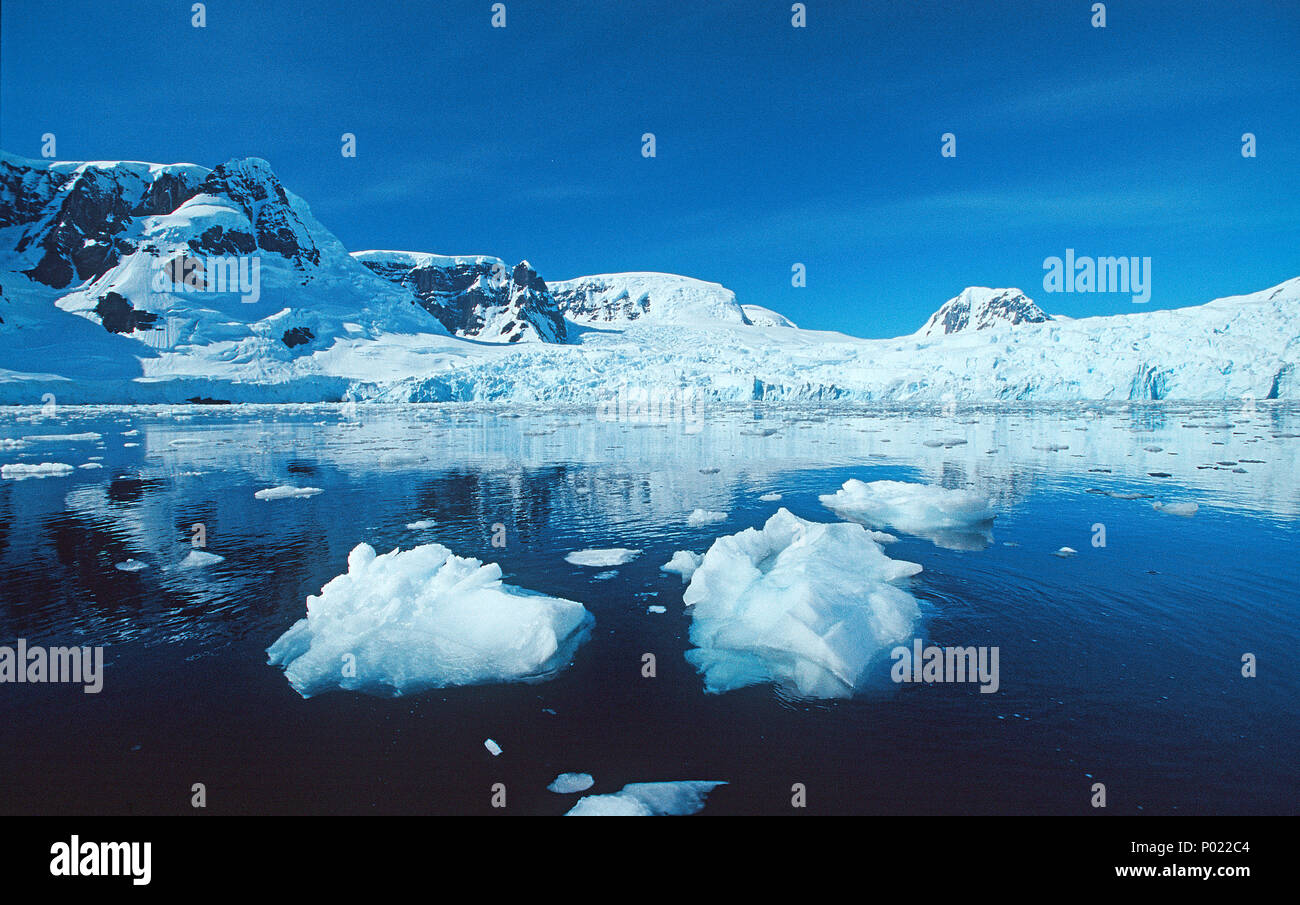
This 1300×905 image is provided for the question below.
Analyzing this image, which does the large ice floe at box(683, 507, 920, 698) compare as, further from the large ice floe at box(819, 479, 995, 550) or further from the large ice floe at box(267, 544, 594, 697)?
the large ice floe at box(819, 479, 995, 550)

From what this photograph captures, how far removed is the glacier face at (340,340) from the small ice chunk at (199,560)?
52086 millimetres

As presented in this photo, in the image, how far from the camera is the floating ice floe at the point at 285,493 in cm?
1340

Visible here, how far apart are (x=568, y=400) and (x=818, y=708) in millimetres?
61687

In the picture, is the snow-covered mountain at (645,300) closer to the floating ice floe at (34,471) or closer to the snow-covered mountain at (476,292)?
the snow-covered mountain at (476,292)

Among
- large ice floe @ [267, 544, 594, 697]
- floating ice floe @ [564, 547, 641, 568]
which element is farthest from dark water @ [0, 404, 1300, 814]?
floating ice floe @ [564, 547, 641, 568]

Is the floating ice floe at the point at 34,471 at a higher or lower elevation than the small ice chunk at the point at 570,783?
higher

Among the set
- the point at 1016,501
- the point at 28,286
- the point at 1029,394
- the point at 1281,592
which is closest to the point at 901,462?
the point at 1016,501

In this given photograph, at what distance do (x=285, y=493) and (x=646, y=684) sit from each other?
11.6 m

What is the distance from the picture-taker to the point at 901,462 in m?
18.2

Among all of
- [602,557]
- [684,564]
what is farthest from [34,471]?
[684,564]

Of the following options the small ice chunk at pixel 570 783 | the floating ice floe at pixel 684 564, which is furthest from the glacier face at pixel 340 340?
the small ice chunk at pixel 570 783
